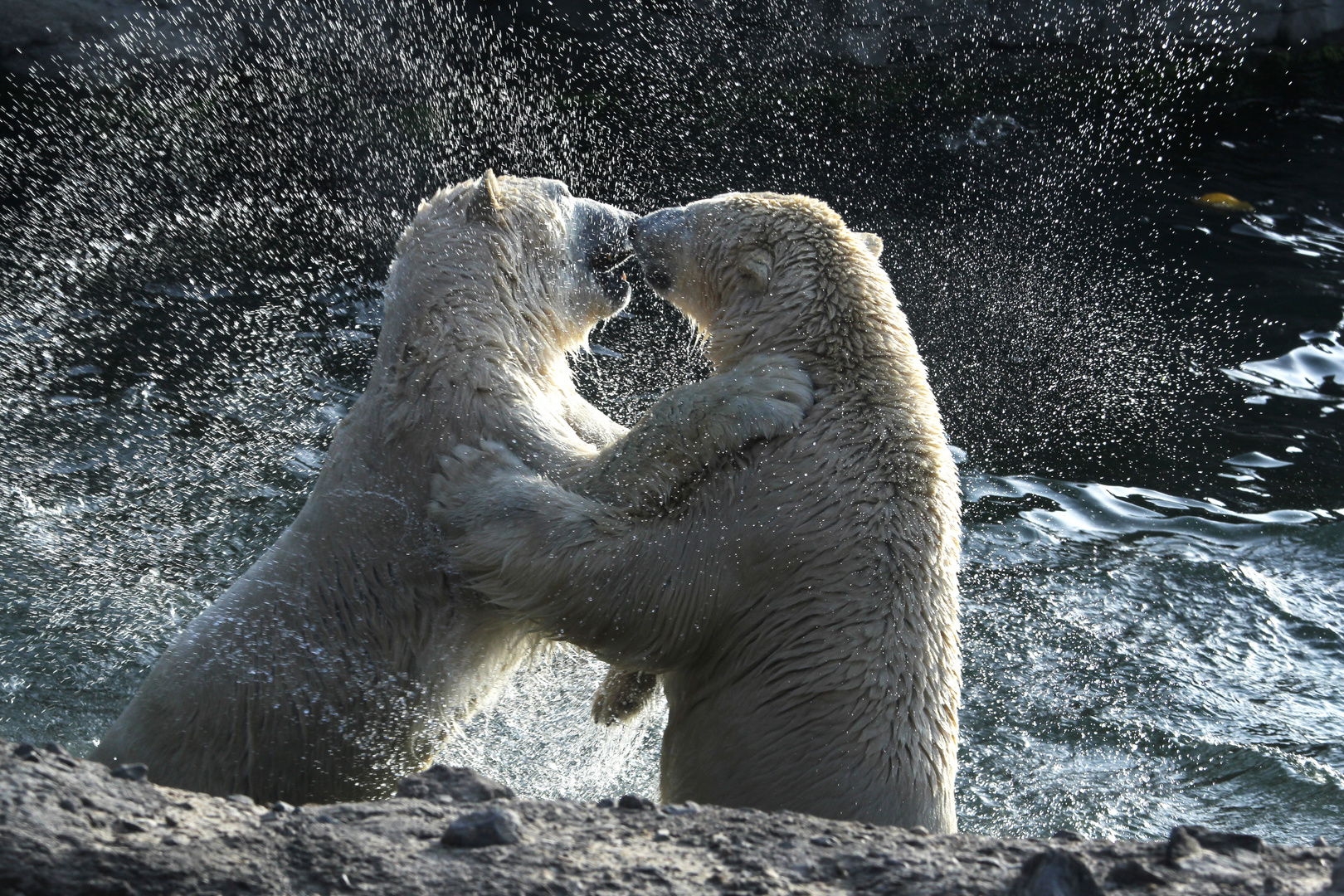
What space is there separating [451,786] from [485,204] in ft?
5.93

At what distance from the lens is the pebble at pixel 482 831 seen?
2006 millimetres

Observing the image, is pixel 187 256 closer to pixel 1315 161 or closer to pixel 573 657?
pixel 573 657

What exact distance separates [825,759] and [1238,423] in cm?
466

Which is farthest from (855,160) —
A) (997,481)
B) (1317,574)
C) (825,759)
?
(825,759)

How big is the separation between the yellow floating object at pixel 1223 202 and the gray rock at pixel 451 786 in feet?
28.5

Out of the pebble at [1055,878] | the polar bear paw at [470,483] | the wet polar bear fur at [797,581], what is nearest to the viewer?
the pebble at [1055,878]

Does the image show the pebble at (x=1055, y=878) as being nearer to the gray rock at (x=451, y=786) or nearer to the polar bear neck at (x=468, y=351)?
the gray rock at (x=451, y=786)

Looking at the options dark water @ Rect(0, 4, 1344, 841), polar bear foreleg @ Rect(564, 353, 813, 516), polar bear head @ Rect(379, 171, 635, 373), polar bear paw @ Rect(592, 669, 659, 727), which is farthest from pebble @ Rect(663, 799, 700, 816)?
dark water @ Rect(0, 4, 1344, 841)

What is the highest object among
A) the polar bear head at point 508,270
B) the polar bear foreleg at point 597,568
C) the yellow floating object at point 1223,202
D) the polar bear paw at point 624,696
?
the yellow floating object at point 1223,202

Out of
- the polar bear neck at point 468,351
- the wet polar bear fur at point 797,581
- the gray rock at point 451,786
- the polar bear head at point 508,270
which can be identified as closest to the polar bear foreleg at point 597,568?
the wet polar bear fur at point 797,581

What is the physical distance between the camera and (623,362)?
6.93 metres

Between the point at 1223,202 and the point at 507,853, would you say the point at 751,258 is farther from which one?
the point at 1223,202

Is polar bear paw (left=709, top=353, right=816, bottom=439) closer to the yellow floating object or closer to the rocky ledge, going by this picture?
the rocky ledge

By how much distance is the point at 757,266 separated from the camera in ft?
10.9
